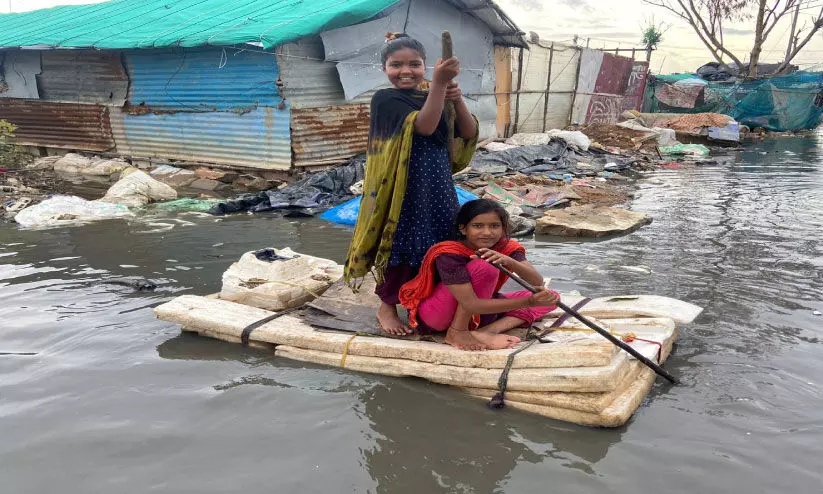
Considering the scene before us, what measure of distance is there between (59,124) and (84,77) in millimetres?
1359

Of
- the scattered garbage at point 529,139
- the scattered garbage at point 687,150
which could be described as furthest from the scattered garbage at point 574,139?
the scattered garbage at point 687,150

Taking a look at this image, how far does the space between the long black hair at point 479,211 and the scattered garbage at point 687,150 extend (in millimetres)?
12392

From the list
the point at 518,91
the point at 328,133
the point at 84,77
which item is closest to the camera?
the point at 328,133

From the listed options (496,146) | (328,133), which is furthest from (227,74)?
(496,146)

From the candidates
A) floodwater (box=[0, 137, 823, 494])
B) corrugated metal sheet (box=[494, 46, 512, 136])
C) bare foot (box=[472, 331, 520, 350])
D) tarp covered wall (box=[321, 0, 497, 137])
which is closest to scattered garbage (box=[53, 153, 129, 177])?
tarp covered wall (box=[321, 0, 497, 137])

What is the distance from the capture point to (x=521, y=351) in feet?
8.73

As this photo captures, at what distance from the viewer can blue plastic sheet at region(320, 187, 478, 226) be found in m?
6.67

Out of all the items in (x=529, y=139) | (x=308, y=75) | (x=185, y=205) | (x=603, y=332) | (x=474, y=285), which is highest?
(x=308, y=75)

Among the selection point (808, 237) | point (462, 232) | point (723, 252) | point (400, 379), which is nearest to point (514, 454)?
point (400, 379)

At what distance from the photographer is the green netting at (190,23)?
7980 mm

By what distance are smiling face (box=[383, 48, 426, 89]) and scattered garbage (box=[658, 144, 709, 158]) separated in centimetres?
1249

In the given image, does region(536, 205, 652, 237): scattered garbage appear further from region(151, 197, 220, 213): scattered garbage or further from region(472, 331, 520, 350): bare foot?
region(151, 197, 220, 213): scattered garbage

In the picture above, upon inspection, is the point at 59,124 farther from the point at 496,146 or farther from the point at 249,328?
the point at 249,328

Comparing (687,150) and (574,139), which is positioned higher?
(574,139)
